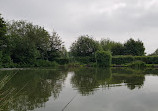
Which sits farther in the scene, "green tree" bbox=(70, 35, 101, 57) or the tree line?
"green tree" bbox=(70, 35, 101, 57)

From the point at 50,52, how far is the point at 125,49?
20.9m

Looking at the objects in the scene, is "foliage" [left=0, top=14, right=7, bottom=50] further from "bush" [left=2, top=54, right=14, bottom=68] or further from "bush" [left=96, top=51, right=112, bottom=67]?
"bush" [left=96, top=51, right=112, bottom=67]

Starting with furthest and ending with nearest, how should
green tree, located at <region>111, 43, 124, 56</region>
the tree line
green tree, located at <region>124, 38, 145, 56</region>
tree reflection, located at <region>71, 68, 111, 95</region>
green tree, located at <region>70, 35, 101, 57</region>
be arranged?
green tree, located at <region>111, 43, 124, 56</region>
green tree, located at <region>124, 38, 145, 56</region>
green tree, located at <region>70, 35, 101, 57</region>
the tree line
tree reflection, located at <region>71, 68, 111, 95</region>

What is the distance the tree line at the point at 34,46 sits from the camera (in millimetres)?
21155

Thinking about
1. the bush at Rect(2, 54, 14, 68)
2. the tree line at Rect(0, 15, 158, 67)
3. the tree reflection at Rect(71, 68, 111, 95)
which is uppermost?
the tree line at Rect(0, 15, 158, 67)

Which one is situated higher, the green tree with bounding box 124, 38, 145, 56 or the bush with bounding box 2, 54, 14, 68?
the green tree with bounding box 124, 38, 145, 56

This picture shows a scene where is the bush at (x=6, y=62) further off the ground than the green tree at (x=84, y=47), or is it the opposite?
the green tree at (x=84, y=47)

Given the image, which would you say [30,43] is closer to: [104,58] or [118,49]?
[104,58]

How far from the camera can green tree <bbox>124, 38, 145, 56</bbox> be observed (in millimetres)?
38531

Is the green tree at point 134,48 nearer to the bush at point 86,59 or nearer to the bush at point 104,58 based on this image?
the bush at point 86,59

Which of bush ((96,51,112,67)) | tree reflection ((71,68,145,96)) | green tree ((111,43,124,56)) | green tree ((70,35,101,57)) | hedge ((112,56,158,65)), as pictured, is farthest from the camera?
green tree ((111,43,124,56))

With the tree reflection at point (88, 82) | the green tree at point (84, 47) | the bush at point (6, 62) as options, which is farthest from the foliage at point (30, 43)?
the tree reflection at point (88, 82)

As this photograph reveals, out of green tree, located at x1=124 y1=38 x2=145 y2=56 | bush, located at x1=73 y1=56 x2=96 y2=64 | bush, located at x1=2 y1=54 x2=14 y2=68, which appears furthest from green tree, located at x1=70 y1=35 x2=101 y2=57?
bush, located at x1=2 y1=54 x2=14 y2=68

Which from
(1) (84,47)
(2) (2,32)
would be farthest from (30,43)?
(1) (84,47)
